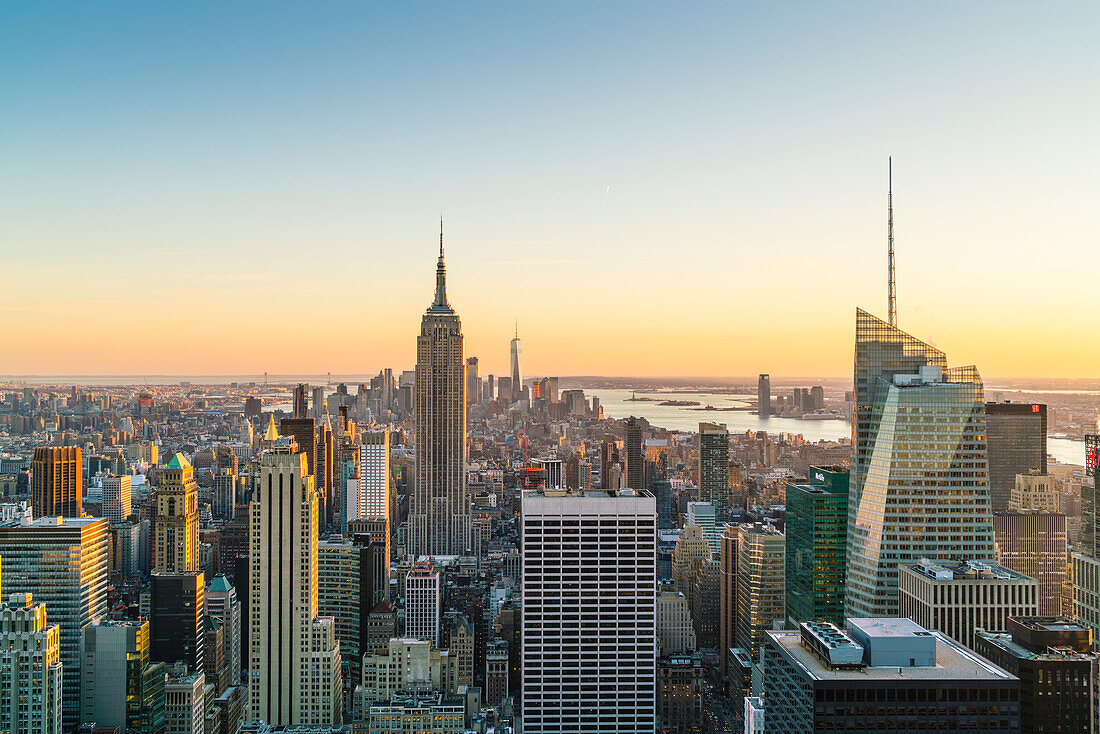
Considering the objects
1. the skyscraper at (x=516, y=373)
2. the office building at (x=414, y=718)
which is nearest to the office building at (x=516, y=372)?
the skyscraper at (x=516, y=373)

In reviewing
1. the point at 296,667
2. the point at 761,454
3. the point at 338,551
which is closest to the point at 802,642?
the point at 296,667

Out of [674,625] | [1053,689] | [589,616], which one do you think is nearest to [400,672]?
[589,616]

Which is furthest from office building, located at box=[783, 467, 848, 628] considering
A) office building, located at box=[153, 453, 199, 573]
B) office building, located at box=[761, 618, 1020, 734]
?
office building, located at box=[153, 453, 199, 573]

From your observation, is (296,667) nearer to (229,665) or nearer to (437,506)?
(229,665)

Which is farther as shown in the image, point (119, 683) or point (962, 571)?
point (119, 683)

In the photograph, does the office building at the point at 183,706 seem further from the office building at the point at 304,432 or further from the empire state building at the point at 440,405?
the empire state building at the point at 440,405

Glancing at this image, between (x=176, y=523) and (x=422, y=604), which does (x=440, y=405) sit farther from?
(x=422, y=604)
